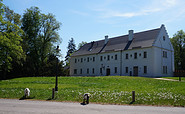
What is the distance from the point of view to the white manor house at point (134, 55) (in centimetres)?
4325

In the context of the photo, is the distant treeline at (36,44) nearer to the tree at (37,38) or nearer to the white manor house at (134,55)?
the tree at (37,38)

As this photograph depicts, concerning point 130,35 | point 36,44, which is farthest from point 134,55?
point 36,44

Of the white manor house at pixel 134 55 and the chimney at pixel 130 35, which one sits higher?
the chimney at pixel 130 35

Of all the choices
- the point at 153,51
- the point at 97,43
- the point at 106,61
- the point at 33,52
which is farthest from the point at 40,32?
the point at 153,51

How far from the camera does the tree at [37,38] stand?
54344 millimetres

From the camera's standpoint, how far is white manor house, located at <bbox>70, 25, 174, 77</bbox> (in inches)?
1703

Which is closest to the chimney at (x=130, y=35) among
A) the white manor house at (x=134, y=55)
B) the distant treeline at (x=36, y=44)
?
the white manor house at (x=134, y=55)

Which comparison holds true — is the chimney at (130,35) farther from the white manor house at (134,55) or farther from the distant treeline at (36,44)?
the distant treeline at (36,44)

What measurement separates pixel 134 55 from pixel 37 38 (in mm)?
27322

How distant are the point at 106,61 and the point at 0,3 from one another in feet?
95.6

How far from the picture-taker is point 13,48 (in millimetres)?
36656

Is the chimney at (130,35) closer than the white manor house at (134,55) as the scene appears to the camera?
No

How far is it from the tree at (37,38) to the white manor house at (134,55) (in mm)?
12421

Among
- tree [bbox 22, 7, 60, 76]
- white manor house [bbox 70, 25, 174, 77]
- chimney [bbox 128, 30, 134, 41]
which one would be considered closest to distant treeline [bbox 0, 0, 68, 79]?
tree [bbox 22, 7, 60, 76]
